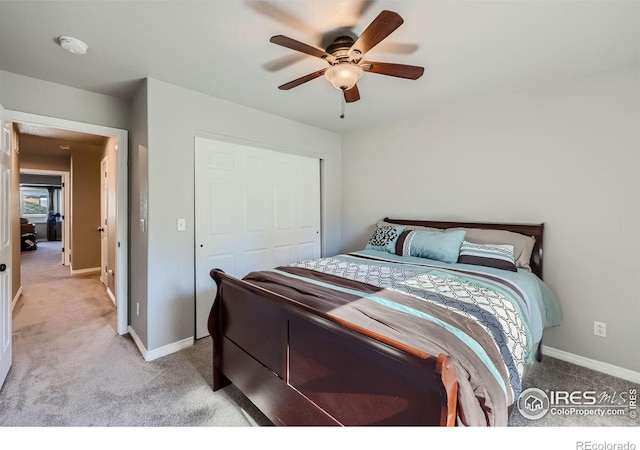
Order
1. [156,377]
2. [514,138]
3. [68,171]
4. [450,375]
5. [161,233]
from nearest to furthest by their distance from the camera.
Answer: [450,375] → [156,377] → [161,233] → [514,138] → [68,171]

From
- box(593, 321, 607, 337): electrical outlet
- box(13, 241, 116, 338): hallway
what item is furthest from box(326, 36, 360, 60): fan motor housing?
box(13, 241, 116, 338): hallway

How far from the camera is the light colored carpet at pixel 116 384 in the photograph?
5.72 feet

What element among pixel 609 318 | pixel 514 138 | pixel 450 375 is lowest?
pixel 609 318

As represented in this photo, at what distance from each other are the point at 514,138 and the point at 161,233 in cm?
330

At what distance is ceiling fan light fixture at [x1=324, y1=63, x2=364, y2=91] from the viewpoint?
5.88 ft

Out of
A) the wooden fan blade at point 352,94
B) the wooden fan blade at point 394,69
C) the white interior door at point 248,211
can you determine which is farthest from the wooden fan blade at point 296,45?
the white interior door at point 248,211

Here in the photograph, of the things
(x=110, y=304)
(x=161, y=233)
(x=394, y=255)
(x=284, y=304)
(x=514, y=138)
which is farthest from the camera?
(x=110, y=304)

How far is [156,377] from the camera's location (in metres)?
2.18

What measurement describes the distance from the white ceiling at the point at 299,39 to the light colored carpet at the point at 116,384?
234 cm

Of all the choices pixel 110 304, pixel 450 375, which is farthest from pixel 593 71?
pixel 110 304

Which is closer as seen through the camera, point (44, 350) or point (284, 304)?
point (284, 304)

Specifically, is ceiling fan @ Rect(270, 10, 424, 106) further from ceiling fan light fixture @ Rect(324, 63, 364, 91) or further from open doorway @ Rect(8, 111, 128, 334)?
open doorway @ Rect(8, 111, 128, 334)

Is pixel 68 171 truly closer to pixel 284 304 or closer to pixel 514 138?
pixel 284 304

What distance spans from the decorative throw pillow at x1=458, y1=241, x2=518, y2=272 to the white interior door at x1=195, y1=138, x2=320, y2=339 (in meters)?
1.99
